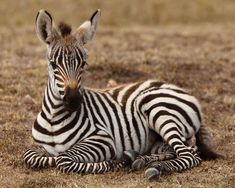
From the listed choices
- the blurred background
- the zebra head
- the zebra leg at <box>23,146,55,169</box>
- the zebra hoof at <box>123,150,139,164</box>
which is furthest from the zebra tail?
the blurred background

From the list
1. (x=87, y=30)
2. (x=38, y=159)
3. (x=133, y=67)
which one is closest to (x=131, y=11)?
(x=133, y=67)

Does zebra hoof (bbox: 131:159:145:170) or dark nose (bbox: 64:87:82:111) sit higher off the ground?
dark nose (bbox: 64:87:82:111)

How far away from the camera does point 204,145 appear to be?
Result: 8.70m

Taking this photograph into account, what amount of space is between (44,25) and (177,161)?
7.74 ft

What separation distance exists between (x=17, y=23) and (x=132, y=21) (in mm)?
4962

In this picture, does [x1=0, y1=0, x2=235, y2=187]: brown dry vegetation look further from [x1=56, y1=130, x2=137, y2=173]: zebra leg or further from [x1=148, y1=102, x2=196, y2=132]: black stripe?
[x1=148, y1=102, x2=196, y2=132]: black stripe

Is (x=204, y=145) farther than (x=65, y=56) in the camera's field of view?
Yes

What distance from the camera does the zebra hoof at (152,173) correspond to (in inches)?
291

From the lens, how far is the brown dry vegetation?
7.67m

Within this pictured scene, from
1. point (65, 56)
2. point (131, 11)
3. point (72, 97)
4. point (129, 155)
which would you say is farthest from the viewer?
point (131, 11)

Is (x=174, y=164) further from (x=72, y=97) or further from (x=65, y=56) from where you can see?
(x=65, y=56)

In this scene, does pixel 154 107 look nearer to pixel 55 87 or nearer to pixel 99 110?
pixel 99 110

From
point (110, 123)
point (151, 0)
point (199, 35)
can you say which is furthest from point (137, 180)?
point (151, 0)

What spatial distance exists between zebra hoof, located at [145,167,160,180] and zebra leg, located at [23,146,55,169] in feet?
3.95
